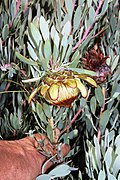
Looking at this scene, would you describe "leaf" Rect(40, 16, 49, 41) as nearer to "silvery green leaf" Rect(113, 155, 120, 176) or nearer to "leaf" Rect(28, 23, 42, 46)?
"leaf" Rect(28, 23, 42, 46)

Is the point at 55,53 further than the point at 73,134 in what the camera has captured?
No

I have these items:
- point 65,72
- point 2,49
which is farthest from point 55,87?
point 2,49

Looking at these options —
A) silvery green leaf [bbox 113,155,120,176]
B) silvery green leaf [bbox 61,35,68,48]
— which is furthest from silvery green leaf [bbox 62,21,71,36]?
silvery green leaf [bbox 113,155,120,176]

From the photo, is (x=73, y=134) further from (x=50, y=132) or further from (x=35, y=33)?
(x=35, y=33)

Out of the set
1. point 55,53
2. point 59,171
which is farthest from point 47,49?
point 59,171

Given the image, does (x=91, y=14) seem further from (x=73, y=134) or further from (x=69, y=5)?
(x=73, y=134)

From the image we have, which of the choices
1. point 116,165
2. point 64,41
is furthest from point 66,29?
point 116,165

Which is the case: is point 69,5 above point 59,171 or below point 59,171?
above

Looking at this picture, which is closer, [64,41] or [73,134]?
[64,41]
